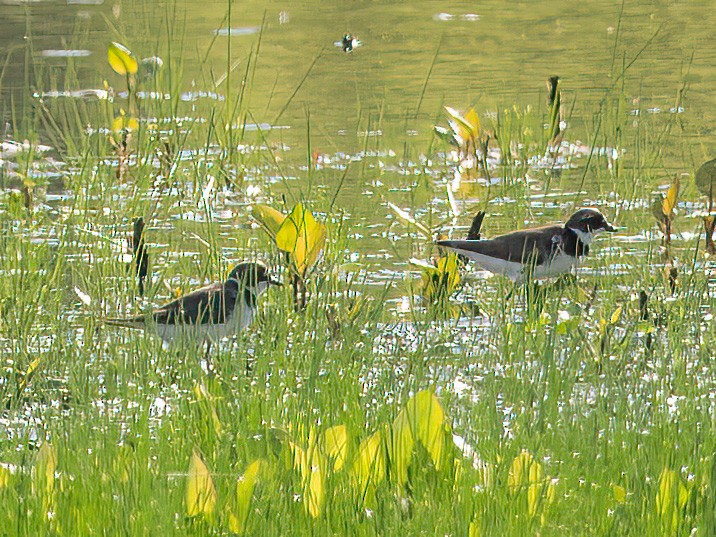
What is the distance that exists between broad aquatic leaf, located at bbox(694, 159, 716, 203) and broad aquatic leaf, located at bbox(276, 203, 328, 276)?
5.95 feet

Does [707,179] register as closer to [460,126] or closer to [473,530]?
[460,126]

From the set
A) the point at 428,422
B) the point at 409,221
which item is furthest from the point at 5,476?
the point at 409,221

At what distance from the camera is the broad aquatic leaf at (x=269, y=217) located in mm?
4941

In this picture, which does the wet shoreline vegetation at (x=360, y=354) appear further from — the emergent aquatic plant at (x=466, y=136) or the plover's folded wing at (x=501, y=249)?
the plover's folded wing at (x=501, y=249)

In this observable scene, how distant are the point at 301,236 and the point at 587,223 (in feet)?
4.24

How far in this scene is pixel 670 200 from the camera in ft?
17.8

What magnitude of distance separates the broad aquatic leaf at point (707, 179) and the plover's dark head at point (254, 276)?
1968mm

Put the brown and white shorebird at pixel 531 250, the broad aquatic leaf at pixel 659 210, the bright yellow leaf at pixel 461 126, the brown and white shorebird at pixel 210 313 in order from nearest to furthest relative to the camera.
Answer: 1. the brown and white shorebird at pixel 210 313
2. the brown and white shorebird at pixel 531 250
3. the broad aquatic leaf at pixel 659 210
4. the bright yellow leaf at pixel 461 126

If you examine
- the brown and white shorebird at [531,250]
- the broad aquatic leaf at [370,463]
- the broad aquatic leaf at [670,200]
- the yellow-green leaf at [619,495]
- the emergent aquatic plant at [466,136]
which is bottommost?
the yellow-green leaf at [619,495]

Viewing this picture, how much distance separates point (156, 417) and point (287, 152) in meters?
3.35

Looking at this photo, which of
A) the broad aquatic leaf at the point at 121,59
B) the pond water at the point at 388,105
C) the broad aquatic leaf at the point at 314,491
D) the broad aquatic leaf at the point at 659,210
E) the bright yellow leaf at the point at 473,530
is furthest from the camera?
the broad aquatic leaf at the point at 121,59

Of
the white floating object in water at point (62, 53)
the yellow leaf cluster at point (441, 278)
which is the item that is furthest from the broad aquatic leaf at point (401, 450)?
the white floating object in water at point (62, 53)

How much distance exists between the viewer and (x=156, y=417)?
4043mm

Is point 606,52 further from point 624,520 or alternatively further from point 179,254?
point 624,520
